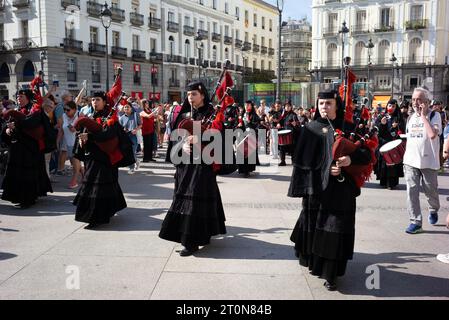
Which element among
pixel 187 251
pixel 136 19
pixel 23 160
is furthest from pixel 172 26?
pixel 187 251

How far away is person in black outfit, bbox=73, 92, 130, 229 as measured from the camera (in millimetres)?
6328

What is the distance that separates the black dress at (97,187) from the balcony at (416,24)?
4888 centimetres

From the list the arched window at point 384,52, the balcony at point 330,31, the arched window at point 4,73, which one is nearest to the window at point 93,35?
the arched window at point 4,73

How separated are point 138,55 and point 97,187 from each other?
39.0 m

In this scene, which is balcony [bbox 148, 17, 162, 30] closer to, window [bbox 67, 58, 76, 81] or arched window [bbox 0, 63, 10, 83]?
window [bbox 67, 58, 76, 81]

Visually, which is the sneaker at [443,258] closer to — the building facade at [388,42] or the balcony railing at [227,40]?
the building facade at [388,42]

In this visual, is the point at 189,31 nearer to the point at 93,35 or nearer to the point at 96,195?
the point at 93,35

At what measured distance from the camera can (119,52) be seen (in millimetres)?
41125

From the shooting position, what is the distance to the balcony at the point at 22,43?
3550 centimetres

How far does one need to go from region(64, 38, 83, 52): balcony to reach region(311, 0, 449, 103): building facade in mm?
25304

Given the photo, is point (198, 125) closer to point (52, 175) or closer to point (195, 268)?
point (195, 268)

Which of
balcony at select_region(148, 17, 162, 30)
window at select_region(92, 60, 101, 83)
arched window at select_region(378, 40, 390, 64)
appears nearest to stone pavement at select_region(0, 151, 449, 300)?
window at select_region(92, 60, 101, 83)

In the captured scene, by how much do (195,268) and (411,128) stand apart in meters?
3.76
